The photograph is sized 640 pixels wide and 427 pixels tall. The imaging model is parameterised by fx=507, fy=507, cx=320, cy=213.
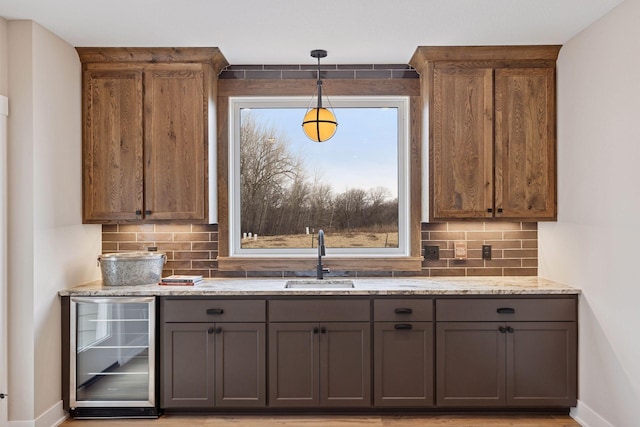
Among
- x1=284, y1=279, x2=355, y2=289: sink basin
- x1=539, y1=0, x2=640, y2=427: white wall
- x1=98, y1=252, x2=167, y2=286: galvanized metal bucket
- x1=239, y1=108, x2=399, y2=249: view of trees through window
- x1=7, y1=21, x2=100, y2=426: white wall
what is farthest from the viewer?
x1=239, y1=108, x2=399, y2=249: view of trees through window

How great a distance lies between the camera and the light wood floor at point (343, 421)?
3197mm

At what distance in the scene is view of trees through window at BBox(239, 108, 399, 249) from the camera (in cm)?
394

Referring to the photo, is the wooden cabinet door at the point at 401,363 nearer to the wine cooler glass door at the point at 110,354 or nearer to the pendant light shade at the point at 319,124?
the pendant light shade at the point at 319,124

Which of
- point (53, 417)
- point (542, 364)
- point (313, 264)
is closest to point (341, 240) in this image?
point (313, 264)

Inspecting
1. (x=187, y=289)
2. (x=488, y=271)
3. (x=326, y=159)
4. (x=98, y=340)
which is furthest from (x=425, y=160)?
(x=98, y=340)

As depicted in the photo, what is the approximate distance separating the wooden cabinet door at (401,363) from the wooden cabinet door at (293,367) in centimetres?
40

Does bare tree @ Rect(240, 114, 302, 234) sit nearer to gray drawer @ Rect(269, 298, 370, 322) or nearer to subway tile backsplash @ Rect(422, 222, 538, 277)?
gray drawer @ Rect(269, 298, 370, 322)

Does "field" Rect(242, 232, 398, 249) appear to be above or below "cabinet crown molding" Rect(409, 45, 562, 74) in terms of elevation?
below

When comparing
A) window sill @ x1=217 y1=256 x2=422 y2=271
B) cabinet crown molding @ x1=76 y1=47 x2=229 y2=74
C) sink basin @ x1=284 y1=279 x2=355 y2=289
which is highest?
cabinet crown molding @ x1=76 y1=47 x2=229 y2=74

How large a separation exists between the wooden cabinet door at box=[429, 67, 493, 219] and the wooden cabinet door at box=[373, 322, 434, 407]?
0.88 metres

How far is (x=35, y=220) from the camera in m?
3.04

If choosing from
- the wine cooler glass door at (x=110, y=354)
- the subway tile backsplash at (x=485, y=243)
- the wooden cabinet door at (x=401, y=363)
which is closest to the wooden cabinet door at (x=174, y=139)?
the wine cooler glass door at (x=110, y=354)

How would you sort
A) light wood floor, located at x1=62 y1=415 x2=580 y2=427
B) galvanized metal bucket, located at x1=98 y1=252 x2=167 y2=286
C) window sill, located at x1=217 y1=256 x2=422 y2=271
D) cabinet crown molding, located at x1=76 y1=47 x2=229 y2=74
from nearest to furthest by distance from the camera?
light wood floor, located at x1=62 y1=415 x2=580 y2=427 < galvanized metal bucket, located at x1=98 y1=252 x2=167 y2=286 < cabinet crown molding, located at x1=76 y1=47 x2=229 y2=74 < window sill, located at x1=217 y1=256 x2=422 y2=271

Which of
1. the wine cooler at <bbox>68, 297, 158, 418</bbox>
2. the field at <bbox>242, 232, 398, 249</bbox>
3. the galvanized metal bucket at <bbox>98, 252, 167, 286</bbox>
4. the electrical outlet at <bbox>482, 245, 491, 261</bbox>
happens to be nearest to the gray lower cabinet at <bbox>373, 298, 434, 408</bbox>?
the field at <bbox>242, 232, 398, 249</bbox>
